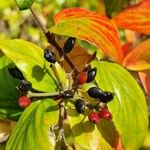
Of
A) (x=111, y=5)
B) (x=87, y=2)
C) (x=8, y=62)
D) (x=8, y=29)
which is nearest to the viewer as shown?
(x=8, y=62)

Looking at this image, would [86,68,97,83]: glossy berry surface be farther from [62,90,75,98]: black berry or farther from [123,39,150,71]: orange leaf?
[123,39,150,71]: orange leaf

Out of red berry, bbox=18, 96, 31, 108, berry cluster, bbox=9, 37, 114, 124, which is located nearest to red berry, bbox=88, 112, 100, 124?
berry cluster, bbox=9, 37, 114, 124

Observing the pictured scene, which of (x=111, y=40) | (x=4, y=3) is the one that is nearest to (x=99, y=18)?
(x=111, y=40)

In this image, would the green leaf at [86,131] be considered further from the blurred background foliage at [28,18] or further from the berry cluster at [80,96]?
the blurred background foliage at [28,18]

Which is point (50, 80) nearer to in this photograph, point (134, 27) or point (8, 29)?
point (134, 27)

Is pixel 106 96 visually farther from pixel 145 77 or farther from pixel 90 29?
pixel 145 77
